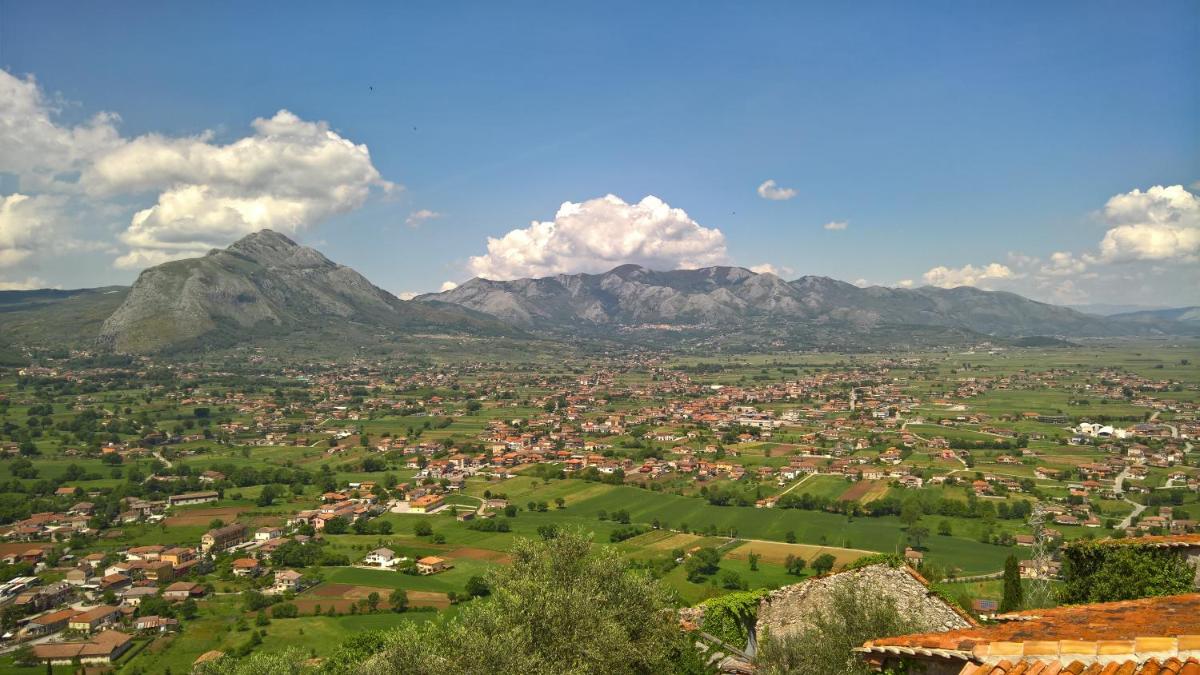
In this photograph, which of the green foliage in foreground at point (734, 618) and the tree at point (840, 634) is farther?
the green foliage in foreground at point (734, 618)

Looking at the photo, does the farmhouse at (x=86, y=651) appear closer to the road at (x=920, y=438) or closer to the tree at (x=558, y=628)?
the tree at (x=558, y=628)

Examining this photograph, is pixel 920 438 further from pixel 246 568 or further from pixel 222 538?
pixel 222 538

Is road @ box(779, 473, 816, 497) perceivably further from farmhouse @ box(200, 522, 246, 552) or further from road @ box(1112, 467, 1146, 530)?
farmhouse @ box(200, 522, 246, 552)

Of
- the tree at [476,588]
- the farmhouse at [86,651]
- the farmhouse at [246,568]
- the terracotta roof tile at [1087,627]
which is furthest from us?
the farmhouse at [246,568]

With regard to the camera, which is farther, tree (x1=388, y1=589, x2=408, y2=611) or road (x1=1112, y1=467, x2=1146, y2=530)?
road (x1=1112, y1=467, x2=1146, y2=530)

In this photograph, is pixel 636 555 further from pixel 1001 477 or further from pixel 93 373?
pixel 93 373

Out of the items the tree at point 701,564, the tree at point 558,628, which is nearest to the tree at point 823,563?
the tree at point 701,564

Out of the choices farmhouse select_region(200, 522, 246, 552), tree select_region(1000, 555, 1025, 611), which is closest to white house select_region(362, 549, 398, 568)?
farmhouse select_region(200, 522, 246, 552)
